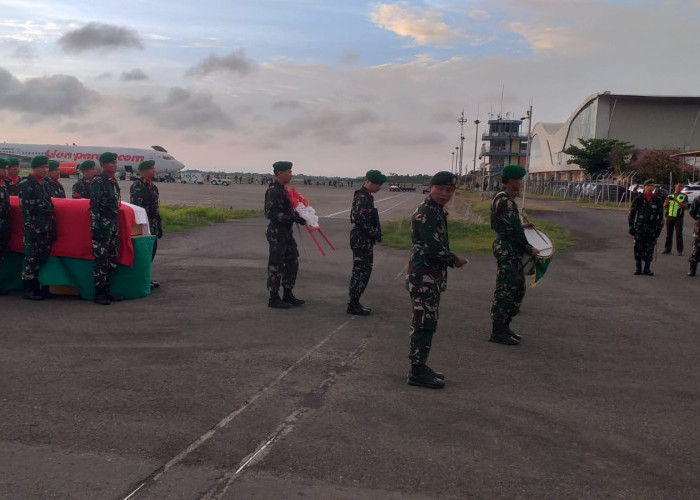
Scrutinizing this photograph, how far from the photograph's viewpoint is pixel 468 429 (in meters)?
4.21

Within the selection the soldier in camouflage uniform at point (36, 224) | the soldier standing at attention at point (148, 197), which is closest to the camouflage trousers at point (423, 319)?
the soldier standing at attention at point (148, 197)

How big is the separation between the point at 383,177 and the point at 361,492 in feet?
15.7

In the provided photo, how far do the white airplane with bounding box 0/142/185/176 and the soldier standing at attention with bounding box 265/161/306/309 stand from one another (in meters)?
56.6

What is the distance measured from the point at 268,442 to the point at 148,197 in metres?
6.25

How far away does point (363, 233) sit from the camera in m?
7.48

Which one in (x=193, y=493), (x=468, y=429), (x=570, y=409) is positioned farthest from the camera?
(x=570, y=409)

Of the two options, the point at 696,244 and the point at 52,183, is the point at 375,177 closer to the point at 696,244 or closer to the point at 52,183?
the point at 52,183

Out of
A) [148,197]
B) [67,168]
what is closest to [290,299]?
[148,197]

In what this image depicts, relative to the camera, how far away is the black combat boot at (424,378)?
503cm

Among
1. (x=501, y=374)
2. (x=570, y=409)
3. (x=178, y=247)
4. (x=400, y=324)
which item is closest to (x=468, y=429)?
(x=570, y=409)

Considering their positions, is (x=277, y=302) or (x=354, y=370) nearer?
(x=354, y=370)

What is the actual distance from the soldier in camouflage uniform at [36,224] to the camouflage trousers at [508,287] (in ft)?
19.5

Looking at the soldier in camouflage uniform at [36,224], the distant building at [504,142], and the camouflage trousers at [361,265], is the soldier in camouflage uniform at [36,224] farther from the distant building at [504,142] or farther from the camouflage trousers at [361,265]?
the distant building at [504,142]

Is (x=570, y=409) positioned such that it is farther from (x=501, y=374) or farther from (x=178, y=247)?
(x=178, y=247)
